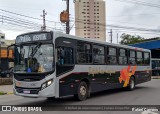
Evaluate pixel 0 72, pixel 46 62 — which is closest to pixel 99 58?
pixel 46 62

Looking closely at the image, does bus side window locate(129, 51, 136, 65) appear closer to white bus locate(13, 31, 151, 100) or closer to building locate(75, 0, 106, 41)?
white bus locate(13, 31, 151, 100)

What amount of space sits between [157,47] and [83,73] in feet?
108

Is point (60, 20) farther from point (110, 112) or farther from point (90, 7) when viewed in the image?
point (110, 112)

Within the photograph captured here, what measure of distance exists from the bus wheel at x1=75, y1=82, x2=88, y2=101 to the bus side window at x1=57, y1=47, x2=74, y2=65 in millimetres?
1388

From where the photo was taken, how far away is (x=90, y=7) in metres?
34.8

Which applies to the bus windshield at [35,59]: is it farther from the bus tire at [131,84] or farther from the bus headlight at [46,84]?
the bus tire at [131,84]

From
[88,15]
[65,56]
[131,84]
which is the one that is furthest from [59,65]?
[88,15]

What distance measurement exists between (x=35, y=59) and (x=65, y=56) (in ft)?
4.66

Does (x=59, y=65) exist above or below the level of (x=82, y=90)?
above

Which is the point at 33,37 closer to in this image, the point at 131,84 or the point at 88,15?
the point at 131,84

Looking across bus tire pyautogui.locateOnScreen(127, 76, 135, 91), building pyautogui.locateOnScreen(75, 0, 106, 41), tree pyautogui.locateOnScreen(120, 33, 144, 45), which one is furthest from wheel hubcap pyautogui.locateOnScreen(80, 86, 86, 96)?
tree pyautogui.locateOnScreen(120, 33, 144, 45)

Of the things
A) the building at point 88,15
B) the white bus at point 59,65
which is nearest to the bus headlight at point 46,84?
the white bus at point 59,65

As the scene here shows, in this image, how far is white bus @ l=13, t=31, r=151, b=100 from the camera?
40.1 feet

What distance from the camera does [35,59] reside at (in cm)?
1235
